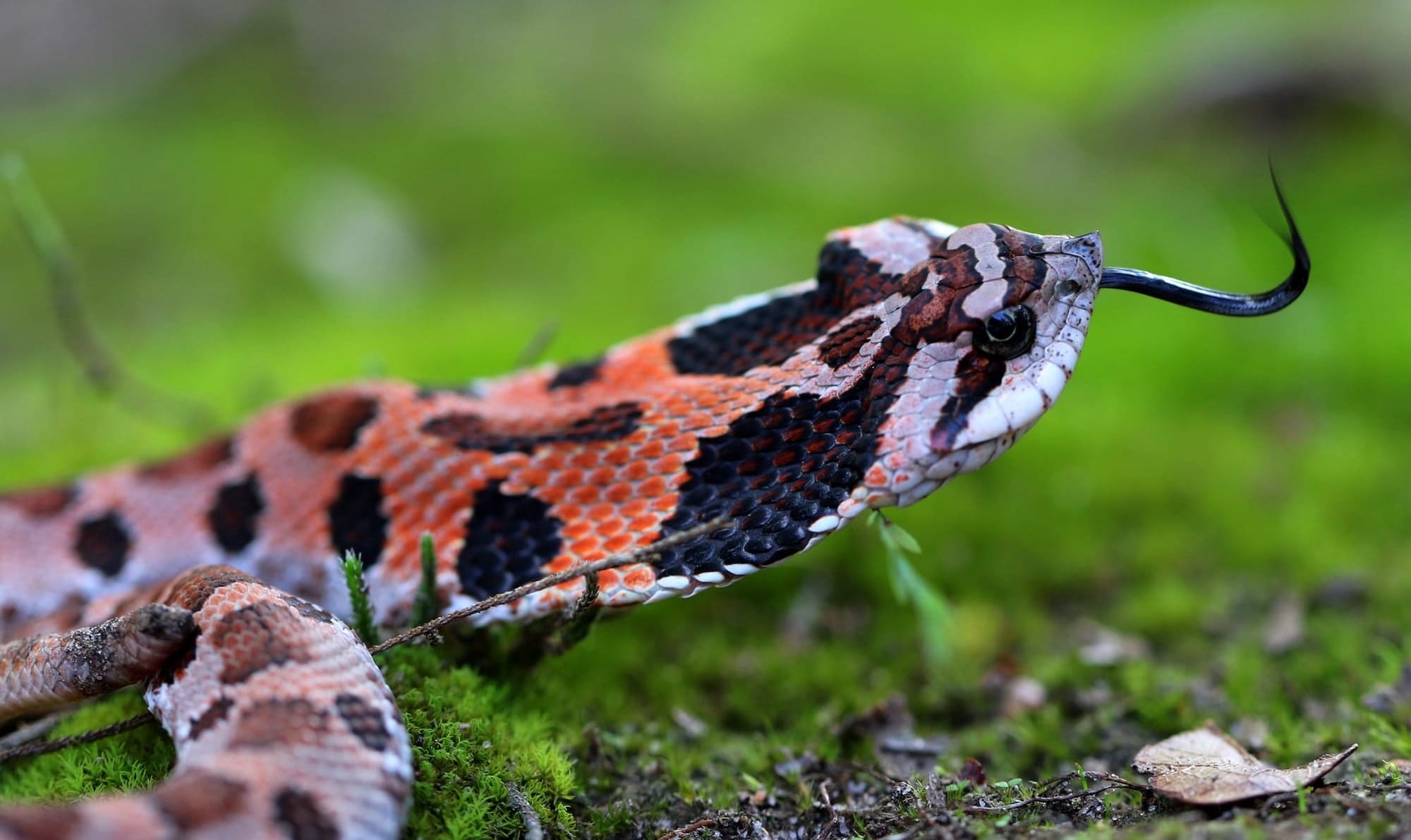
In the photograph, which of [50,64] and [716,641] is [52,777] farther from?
[50,64]

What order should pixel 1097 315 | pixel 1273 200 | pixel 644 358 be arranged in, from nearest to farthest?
pixel 644 358, pixel 1097 315, pixel 1273 200

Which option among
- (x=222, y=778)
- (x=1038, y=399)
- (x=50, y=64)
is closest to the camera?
(x=222, y=778)

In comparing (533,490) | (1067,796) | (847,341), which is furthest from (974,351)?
(533,490)

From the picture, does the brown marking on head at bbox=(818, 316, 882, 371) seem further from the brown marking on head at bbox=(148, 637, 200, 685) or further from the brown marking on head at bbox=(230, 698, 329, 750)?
the brown marking on head at bbox=(148, 637, 200, 685)

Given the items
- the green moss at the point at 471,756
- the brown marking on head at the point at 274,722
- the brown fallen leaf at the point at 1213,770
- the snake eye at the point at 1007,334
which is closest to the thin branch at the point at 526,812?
the green moss at the point at 471,756

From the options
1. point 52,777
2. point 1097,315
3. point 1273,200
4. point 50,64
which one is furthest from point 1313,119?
point 50,64

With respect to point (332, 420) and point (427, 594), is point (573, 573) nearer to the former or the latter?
point (427, 594)

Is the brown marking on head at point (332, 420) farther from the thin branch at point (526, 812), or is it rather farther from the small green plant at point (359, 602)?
the thin branch at point (526, 812)
